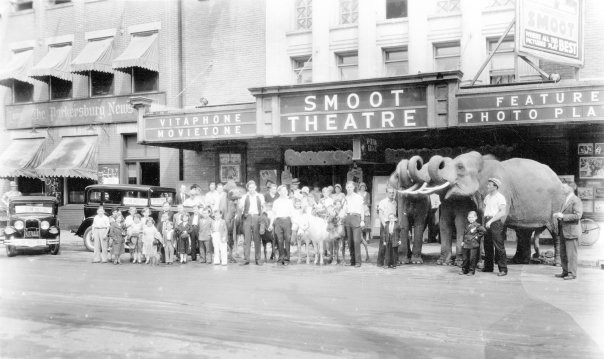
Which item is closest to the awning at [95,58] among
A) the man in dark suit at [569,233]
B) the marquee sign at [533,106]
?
the marquee sign at [533,106]

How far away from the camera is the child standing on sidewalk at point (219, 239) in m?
13.7

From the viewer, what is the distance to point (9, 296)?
9672 mm

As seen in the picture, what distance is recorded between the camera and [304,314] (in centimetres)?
Result: 800

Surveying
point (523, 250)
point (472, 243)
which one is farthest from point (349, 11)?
point (472, 243)

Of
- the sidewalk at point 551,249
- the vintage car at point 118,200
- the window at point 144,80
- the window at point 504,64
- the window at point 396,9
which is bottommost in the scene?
the sidewalk at point 551,249

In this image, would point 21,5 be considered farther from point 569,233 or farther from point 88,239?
point 569,233

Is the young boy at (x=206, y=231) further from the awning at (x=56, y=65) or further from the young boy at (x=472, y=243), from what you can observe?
the awning at (x=56, y=65)

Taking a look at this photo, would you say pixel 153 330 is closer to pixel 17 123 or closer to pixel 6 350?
pixel 6 350

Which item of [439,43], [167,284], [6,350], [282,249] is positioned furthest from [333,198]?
[6,350]

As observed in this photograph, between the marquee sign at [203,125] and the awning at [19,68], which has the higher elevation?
the awning at [19,68]

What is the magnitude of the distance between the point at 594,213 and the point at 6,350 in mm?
14359

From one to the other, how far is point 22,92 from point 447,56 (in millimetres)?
18051

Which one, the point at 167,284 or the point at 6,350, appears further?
the point at 167,284

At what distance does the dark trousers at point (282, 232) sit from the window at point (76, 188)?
13.1 m
